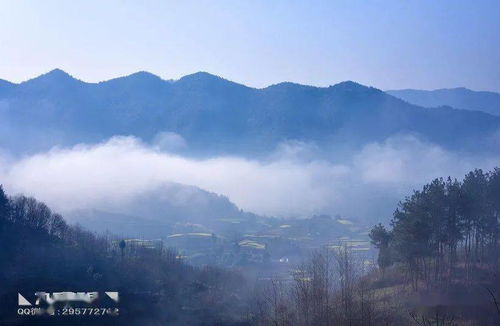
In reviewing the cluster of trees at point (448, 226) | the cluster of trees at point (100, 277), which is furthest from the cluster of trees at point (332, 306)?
the cluster of trees at point (100, 277)

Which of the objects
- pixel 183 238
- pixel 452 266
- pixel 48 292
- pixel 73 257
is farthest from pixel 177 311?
pixel 183 238

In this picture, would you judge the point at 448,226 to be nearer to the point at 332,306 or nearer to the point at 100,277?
the point at 332,306

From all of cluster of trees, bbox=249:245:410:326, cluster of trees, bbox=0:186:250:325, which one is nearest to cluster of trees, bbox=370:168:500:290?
cluster of trees, bbox=249:245:410:326

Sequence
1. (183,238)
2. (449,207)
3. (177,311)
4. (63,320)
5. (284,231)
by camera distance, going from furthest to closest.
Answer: (284,231) → (183,238) → (177,311) → (449,207) → (63,320)

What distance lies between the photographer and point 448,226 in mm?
37094

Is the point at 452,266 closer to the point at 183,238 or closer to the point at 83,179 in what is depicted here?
the point at 183,238

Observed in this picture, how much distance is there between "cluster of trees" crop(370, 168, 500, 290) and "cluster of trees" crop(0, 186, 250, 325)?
1305cm

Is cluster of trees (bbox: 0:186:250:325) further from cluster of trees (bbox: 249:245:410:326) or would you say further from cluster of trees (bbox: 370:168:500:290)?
cluster of trees (bbox: 370:168:500:290)

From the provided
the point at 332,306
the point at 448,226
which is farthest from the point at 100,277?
the point at 448,226

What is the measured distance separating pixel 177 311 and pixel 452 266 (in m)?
20.2

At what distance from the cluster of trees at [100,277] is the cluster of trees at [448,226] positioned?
1305cm

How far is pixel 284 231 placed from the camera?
11469cm

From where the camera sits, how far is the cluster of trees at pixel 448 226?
36188 millimetres

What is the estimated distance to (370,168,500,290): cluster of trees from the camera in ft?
119
